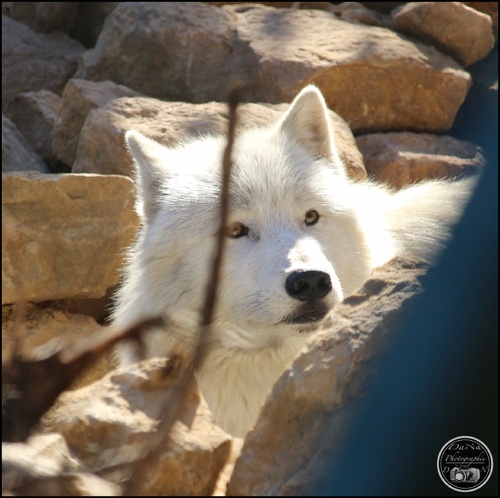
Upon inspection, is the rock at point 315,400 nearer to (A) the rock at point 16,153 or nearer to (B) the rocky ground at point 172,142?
(B) the rocky ground at point 172,142

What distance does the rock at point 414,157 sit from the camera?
6.86 metres

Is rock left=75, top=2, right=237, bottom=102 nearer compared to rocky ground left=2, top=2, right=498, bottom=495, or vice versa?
rocky ground left=2, top=2, right=498, bottom=495

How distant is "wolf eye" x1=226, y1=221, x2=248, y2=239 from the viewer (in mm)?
4594

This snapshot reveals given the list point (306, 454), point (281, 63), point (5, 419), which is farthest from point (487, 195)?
point (281, 63)

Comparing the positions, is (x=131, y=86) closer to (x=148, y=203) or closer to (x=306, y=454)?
(x=148, y=203)

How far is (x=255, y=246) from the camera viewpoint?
4445mm

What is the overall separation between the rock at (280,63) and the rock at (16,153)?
1118 millimetres

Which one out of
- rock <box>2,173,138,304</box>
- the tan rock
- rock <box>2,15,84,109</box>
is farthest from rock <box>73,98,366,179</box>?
rock <box>2,15,84,109</box>

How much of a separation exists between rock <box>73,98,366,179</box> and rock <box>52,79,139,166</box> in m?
0.34

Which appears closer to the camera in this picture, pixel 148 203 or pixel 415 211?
pixel 148 203

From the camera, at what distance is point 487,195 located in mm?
2264

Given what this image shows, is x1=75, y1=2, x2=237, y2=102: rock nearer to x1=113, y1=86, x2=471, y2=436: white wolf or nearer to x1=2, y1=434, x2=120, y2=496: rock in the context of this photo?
x1=113, y1=86, x2=471, y2=436: white wolf

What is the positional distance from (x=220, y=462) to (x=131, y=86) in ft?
18.6

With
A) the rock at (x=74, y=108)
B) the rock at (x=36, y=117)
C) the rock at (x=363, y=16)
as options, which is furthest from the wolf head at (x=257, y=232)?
the rock at (x=363, y=16)
